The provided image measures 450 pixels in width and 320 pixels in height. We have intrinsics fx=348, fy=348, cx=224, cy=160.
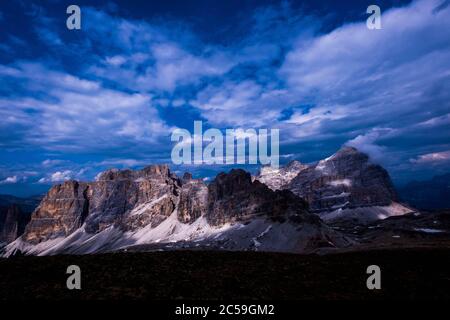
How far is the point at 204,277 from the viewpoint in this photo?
88.7ft

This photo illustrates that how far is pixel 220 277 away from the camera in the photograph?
27.1 m

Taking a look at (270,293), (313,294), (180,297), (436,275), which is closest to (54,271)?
(180,297)

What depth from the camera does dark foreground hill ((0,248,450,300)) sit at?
77.5ft

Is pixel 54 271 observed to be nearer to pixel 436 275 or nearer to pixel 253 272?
pixel 253 272

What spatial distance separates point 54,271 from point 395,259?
106ft

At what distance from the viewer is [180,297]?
22.9 metres

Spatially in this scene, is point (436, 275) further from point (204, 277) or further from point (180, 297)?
point (180, 297)

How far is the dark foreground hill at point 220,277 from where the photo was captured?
77.5ft
